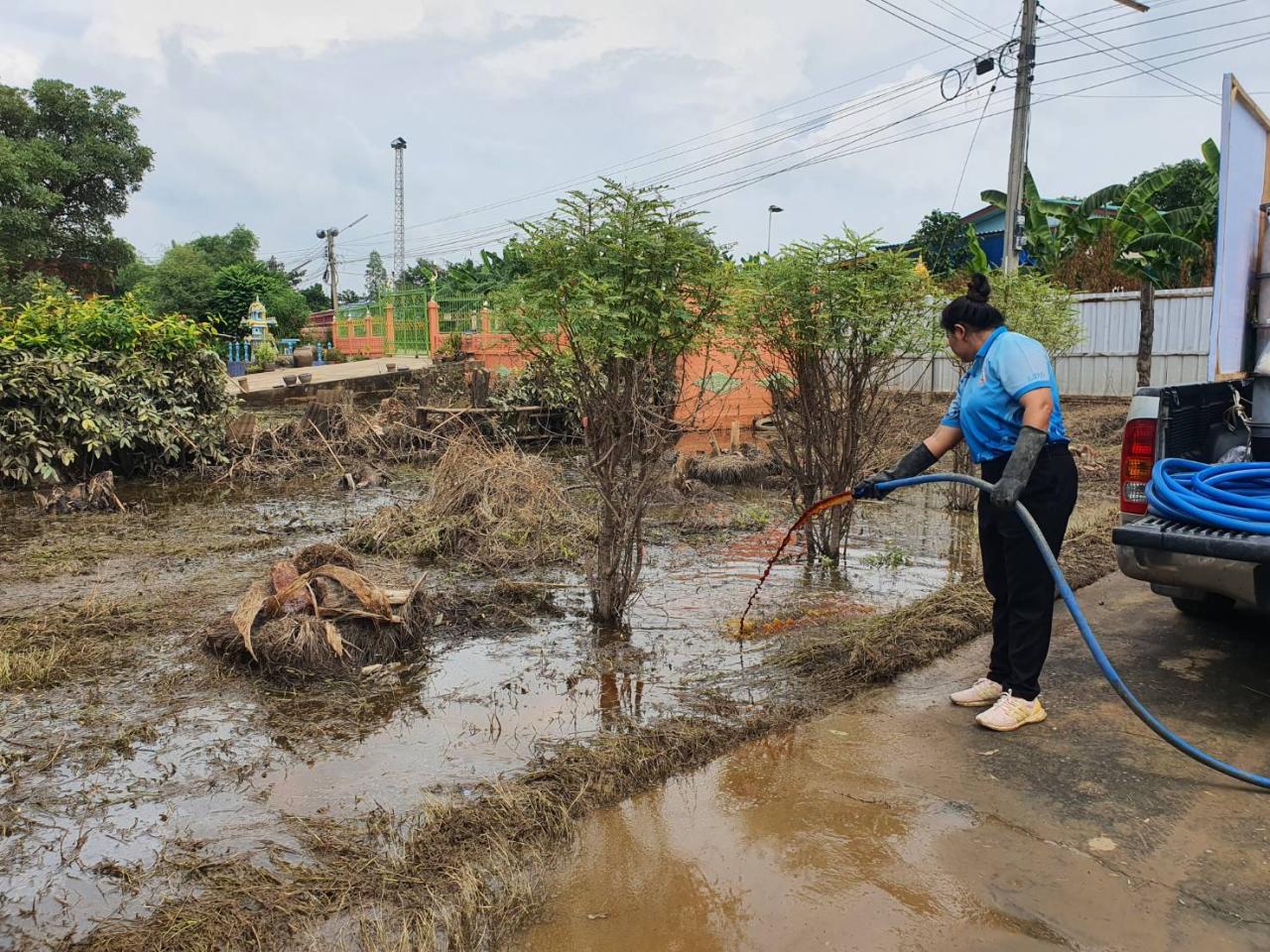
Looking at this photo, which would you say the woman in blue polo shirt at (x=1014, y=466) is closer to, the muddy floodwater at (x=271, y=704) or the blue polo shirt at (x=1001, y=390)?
the blue polo shirt at (x=1001, y=390)

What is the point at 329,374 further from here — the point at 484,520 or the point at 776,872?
the point at 776,872

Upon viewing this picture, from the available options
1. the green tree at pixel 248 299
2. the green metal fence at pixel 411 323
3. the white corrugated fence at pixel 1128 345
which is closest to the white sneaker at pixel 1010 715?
the white corrugated fence at pixel 1128 345

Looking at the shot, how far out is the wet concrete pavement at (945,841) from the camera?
2508 millimetres

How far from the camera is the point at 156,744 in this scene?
3.85 m

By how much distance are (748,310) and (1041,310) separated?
599cm

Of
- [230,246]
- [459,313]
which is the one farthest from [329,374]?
[230,246]

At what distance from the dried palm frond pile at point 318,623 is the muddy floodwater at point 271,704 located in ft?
0.54

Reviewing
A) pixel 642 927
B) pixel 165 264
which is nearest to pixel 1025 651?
pixel 642 927

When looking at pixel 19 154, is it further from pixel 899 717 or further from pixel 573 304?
pixel 899 717

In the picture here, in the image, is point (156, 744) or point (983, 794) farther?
point (156, 744)

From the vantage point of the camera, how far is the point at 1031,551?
12.1 feet

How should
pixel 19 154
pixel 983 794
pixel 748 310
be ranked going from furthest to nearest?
pixel 19 154, pixel 748 310, pixel 983 794

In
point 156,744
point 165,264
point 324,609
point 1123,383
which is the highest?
point 165,264

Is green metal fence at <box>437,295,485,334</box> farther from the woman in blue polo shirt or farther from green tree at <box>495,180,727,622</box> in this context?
the woman in blue polo shirt
